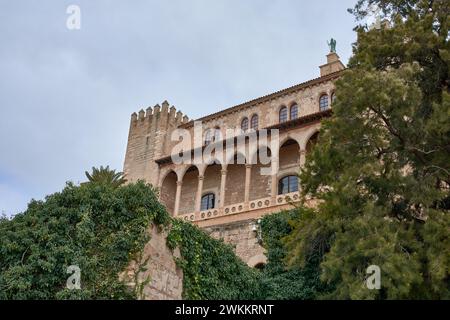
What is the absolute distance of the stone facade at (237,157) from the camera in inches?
813

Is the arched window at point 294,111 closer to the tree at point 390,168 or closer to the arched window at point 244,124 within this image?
the arched window at point 244,124

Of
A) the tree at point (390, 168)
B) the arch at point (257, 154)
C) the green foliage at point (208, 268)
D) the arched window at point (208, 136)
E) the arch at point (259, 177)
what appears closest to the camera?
the tree at point (390, 168)

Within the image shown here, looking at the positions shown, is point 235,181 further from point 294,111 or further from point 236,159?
point 294,111

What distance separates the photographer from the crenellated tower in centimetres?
3069

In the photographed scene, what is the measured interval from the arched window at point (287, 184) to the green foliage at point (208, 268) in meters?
8.87

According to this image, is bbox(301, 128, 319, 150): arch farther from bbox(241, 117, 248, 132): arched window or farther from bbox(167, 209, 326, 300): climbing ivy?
bbox(241, 117, 248, 132): arched window

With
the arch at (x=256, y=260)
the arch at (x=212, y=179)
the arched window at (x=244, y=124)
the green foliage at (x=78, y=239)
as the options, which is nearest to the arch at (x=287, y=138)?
the arch at (x=212, y=179)

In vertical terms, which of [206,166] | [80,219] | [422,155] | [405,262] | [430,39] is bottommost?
[405,262]

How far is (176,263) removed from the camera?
518 inches

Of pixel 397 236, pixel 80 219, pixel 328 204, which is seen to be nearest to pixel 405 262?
pixel 397 236

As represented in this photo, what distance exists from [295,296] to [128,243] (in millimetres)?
5696

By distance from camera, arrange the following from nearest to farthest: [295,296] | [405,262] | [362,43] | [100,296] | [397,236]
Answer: [405,262] < [397,236] < [100,296] < [362,43] < [295,296]

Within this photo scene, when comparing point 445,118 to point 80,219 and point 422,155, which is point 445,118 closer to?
point 422,155

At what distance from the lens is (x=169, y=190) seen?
1126 inches
